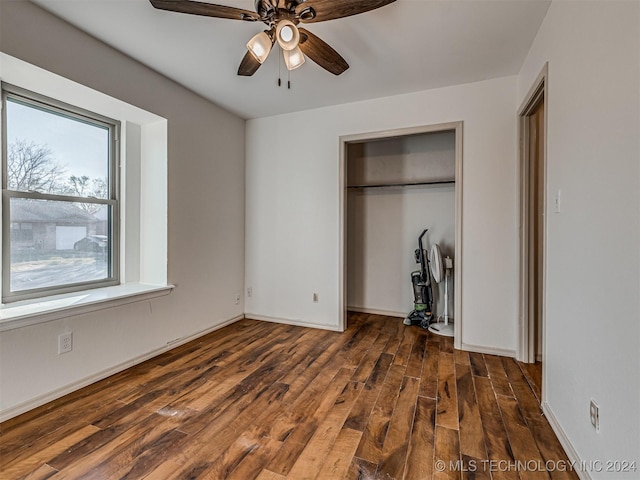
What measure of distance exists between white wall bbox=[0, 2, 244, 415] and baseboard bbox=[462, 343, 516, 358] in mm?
2666

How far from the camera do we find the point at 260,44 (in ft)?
5.63

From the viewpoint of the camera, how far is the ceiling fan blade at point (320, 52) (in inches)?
71.4

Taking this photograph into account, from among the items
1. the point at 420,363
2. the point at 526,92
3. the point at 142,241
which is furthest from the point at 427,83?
the point at 142,241

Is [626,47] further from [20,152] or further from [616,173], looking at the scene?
[20,152]

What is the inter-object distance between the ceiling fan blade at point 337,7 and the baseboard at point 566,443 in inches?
94.2

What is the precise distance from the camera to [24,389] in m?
1.86

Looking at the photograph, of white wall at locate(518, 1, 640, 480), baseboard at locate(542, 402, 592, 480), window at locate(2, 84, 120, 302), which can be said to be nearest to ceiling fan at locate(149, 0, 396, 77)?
white wall at locate(518, 1, 640, 480)

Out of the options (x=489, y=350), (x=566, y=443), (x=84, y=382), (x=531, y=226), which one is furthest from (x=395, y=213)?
(x=84, y=382)

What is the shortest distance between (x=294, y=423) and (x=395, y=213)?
9.60ft

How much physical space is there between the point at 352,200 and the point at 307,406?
115 inches

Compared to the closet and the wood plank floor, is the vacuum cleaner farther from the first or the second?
the wood plank floor

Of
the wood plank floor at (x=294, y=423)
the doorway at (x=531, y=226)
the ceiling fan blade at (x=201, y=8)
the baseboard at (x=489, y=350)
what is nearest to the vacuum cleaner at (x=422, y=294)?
the baseboard at (x=489, y=350)

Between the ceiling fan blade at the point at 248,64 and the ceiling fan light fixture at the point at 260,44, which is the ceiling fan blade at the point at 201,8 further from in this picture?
the ceiling fan blade at the point at 248,64

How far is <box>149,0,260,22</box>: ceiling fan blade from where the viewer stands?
1.53 meters
